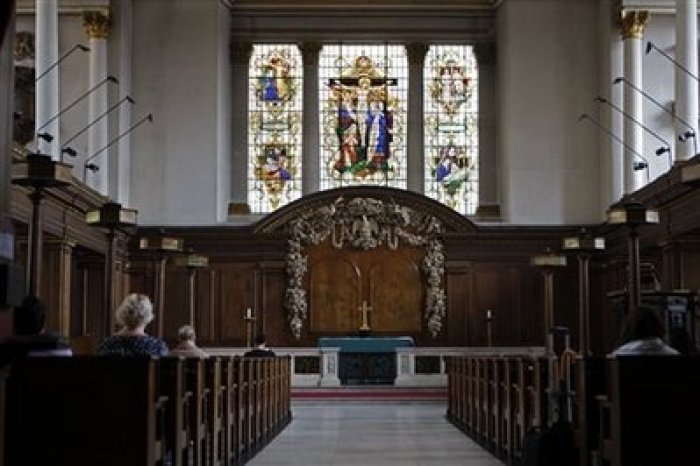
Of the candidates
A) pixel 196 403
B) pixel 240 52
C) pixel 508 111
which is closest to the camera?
pixel 196 403

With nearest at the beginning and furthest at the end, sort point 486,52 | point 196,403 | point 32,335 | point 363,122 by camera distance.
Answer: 1. point 32,335
2. point 196,403
3. point 486,52
4. point 363,122

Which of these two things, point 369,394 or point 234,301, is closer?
point 369,394

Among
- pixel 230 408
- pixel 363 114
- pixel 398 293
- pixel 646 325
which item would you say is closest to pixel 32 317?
pixel 646 325

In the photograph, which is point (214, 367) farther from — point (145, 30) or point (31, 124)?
point (145, 30)

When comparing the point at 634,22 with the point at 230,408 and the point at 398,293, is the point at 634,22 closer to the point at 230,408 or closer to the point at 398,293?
the point at 398,293

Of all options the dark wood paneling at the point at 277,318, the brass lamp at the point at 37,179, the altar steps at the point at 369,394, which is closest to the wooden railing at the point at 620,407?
the brass lamp at the point at 37,179

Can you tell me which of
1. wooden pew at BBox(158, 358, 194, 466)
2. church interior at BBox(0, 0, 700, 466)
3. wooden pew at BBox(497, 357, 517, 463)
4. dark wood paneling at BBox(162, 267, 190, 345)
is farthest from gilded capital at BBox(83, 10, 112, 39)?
wooden pew at BBox(158, 358, 194, 466)

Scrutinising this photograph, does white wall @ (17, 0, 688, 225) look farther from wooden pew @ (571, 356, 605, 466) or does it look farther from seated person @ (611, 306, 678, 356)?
wooden pew @ (571, 356, 605, 466)

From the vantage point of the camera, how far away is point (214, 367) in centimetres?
916

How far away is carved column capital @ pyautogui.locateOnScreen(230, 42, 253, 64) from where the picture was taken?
84.3 feet

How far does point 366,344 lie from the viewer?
74.6 feet

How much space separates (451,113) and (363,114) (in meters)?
1.89

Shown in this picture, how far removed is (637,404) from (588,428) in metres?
1.26

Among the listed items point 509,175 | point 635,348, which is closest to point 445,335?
point 509,175
